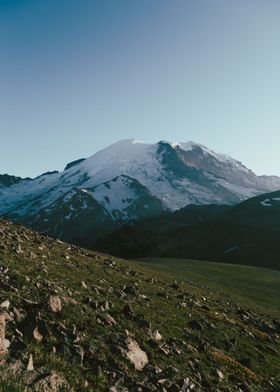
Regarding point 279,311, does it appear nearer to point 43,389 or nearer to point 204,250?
point 43,389

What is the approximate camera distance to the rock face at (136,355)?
51.0 feet

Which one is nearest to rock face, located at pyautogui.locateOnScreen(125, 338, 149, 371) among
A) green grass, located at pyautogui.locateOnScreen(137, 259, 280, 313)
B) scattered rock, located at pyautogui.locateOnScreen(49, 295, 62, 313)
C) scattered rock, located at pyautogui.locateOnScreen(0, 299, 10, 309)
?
scattered rock, located at pyautogui.locateOnScreen(49, 295, 62, 313)

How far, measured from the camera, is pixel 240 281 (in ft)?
211

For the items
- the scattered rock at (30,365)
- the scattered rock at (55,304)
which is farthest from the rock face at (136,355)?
the scattered rock at (30,365)

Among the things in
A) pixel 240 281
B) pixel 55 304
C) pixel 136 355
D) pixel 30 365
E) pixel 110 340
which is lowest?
pixel 240 281

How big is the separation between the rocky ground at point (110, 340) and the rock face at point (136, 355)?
4cm

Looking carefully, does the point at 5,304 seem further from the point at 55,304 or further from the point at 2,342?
the point at 2,342

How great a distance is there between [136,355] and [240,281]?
50.7 meters

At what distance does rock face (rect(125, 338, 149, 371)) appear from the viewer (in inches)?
612

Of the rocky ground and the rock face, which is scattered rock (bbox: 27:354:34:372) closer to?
the rocky ground

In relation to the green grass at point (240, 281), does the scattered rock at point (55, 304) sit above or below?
above

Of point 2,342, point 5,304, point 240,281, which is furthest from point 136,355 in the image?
point 240,281

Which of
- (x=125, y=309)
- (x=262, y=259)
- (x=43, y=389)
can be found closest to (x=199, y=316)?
(x=125, y=309)

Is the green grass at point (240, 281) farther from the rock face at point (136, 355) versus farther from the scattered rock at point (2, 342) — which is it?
the scattered rock at point (2, 342)
